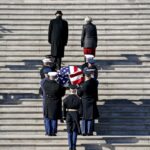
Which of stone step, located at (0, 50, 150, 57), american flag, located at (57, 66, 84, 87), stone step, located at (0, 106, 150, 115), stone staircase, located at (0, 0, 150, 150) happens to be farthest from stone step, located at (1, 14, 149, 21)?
american flag, located at (57, 66, 84, 87)

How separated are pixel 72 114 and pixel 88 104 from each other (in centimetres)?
76

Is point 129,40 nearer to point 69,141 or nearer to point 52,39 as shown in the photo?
point 52,39

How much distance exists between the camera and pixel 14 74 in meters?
20.5

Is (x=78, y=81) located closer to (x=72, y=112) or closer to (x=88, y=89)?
(x=88, y=89)

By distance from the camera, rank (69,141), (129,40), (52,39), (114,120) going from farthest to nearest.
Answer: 1. (129,40)
2. (52,39)
3. (114,120)
4. (69,141)

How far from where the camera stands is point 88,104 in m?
17.6

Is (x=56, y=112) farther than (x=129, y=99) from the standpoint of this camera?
No

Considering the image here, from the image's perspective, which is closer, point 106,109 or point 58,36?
point 106,109

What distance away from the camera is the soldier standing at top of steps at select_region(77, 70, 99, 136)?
57.5 feet

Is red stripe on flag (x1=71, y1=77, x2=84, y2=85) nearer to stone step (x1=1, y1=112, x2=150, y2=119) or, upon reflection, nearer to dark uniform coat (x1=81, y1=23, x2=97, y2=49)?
stone step (x1=1, y1=112, x2=150, y2=119)

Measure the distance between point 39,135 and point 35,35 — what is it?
5.96m

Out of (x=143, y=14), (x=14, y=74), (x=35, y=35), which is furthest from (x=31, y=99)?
(x=143, y=14)

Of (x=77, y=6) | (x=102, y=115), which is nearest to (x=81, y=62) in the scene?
(x=102, y=115)

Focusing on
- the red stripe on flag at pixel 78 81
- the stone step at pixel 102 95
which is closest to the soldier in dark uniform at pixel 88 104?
the red stripe on flag at pixel 78 81
